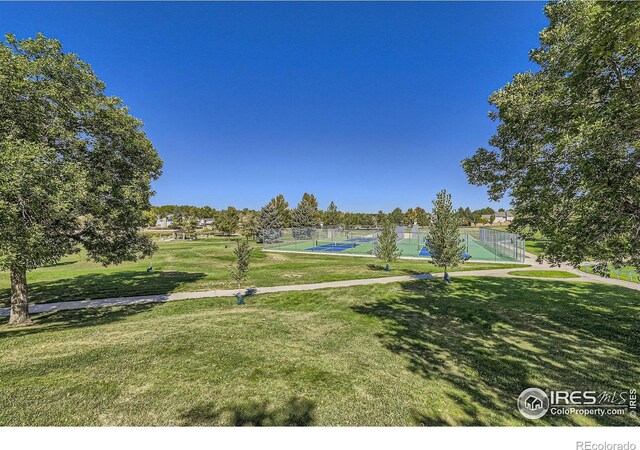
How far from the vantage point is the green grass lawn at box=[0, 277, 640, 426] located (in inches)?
164

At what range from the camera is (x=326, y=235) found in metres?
39.8

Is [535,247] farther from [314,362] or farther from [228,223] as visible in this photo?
[228,223]

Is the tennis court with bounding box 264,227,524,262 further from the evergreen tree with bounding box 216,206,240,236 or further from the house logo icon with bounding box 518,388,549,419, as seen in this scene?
the house logo icon with bounding box 518,388,549,419

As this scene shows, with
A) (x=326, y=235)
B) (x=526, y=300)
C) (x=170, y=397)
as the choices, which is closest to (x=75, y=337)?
(x=170, y=397)

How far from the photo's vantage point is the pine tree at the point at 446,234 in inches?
601

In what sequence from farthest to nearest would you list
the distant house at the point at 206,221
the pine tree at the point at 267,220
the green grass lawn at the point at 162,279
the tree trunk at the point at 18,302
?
the distant house at the point at 206,221 → the pine tree at the point at 267,220 → the green grass lawn at the point at 162,279 → the tree trunk at the point at 18,302

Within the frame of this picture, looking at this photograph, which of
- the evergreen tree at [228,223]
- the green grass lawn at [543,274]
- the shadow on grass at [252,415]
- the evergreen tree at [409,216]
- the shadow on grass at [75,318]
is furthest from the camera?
the evergreen tree at [409,216]

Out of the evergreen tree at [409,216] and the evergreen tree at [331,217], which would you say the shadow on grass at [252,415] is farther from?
the evergreen tree at [409,216]

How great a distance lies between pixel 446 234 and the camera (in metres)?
15.4

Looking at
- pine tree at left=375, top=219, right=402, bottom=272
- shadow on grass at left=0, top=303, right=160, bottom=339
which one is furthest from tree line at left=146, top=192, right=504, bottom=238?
shadow on grass at left=0, top=303, right=160, bottom=339

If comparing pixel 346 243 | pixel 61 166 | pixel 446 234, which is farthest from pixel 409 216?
pixel 61 166

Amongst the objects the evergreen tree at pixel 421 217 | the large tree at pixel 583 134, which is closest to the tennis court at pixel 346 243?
the large tree at pixel 583 134

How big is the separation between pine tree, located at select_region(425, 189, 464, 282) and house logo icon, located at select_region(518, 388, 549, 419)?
10.8 meters

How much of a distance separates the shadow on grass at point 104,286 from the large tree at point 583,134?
16.4 m
